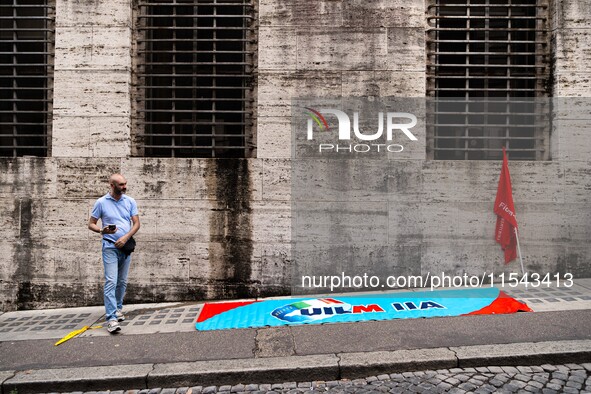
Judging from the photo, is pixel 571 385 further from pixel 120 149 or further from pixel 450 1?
pixel 120 149

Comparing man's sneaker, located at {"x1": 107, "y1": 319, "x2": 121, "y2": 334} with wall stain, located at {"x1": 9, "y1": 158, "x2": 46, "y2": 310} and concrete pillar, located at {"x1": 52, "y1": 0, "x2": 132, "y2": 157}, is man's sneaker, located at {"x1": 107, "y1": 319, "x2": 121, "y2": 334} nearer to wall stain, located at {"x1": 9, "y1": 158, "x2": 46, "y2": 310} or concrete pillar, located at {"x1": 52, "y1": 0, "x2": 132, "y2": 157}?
wall stain, located at {"x1": 9, "y1": 158, "x2": 46, "y2": 310}

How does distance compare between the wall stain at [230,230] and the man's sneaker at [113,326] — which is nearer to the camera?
the man's sneaker at [113,326]

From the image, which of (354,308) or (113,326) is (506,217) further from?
(113,326)

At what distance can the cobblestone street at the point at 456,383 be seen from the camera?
351 cm

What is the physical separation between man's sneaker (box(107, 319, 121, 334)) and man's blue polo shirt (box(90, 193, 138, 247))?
964 millimetres

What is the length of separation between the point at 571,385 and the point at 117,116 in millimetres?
6565

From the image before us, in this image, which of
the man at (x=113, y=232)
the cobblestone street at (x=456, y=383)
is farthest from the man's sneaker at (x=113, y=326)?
the cobblestone street at (x=456, y=383)

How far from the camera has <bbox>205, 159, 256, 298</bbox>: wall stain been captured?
6.40 meters

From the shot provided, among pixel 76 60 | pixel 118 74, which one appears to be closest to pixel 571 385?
pixel 118 74

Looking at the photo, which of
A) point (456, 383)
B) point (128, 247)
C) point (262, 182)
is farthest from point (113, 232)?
point (456, 383)

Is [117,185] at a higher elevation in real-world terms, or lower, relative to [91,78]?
lower

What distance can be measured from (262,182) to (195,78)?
205cm

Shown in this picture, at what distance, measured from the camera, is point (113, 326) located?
4.84 meters

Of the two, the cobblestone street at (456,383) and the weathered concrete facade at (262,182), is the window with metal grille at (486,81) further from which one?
the cobblestone street at (456,383)
